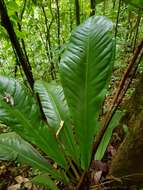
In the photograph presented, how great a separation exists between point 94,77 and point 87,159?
350 millimetres

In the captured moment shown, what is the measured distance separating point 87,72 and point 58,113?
36 cm

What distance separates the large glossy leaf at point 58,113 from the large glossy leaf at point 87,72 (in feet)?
0.39

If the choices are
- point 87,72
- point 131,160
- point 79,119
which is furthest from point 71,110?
point 131,160

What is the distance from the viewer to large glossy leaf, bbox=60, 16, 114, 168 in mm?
1266

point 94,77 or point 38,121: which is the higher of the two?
point 94,77

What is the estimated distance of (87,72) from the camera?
128 cm

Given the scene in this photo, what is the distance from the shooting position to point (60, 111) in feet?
5.15

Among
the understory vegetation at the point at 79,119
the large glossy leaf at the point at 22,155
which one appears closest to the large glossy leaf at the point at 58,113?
the understory vegetation at the point at 79,119

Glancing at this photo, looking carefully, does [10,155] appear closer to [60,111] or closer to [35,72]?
[60,111]

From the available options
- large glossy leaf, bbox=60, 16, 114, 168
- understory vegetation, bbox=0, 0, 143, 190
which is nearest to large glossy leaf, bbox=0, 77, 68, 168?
understory vegetation, bbox=0, 0, 143, 190

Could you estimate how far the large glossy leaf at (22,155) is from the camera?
145 cm

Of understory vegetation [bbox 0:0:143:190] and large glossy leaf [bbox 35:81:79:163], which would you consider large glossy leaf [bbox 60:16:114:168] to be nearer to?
understory vegetation [bbox 0:0:143:190]

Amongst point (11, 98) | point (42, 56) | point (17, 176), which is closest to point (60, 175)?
point (11, 98)

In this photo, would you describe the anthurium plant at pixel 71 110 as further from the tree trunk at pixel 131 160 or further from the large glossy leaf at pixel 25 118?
the tree trunk at pixel 131 160
